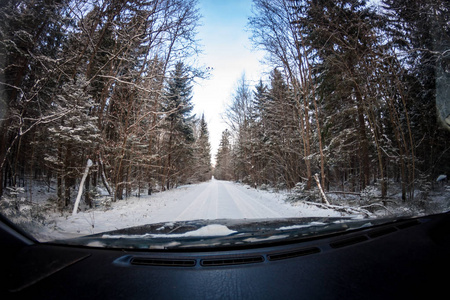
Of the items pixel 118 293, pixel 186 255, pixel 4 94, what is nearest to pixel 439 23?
pixel 186 255

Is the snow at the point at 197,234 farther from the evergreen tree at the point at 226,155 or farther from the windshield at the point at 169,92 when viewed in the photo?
the evergreen tree at the point at 226,155

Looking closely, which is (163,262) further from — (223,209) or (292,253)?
(223,209)

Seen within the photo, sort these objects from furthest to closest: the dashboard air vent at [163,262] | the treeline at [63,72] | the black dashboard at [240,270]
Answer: the treeline at [63,72]
the dashboard air vent at [163,262]
the black dashboard at [240,270]

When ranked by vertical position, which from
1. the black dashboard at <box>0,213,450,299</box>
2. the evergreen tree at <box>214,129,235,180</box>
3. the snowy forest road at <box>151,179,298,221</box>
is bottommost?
the snowy forest road at <box>151,179,298,221</box>

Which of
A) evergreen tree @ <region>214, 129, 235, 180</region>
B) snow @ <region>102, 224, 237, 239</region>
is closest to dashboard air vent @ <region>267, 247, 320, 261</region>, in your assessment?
snow @ <region>102, 224, 237, 239</region>

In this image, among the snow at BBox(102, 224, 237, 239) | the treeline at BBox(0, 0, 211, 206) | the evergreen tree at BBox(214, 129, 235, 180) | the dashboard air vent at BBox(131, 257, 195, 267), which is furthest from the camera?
the evergreen tree at BBox(214, 129, 235, 180)

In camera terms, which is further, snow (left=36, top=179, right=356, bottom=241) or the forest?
the forest

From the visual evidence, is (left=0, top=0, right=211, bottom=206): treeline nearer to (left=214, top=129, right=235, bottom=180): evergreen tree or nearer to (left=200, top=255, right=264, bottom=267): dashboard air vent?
(left=200, top=255, right=264, bottom=267): dashboard air vent

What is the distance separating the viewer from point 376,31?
28.2 feet

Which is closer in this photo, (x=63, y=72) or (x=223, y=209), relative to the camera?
(x=63, y=72)

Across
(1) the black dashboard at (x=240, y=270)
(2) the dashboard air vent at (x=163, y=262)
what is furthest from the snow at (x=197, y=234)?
(2) the dashboard air vent at (x=163, y=262)

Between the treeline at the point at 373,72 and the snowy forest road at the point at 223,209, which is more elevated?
the treeline at the point at 373,72

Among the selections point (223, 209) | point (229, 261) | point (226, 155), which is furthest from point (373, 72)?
point (226, 155)

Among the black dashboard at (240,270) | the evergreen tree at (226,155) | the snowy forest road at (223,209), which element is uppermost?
the evergreen tree at (226,155)
